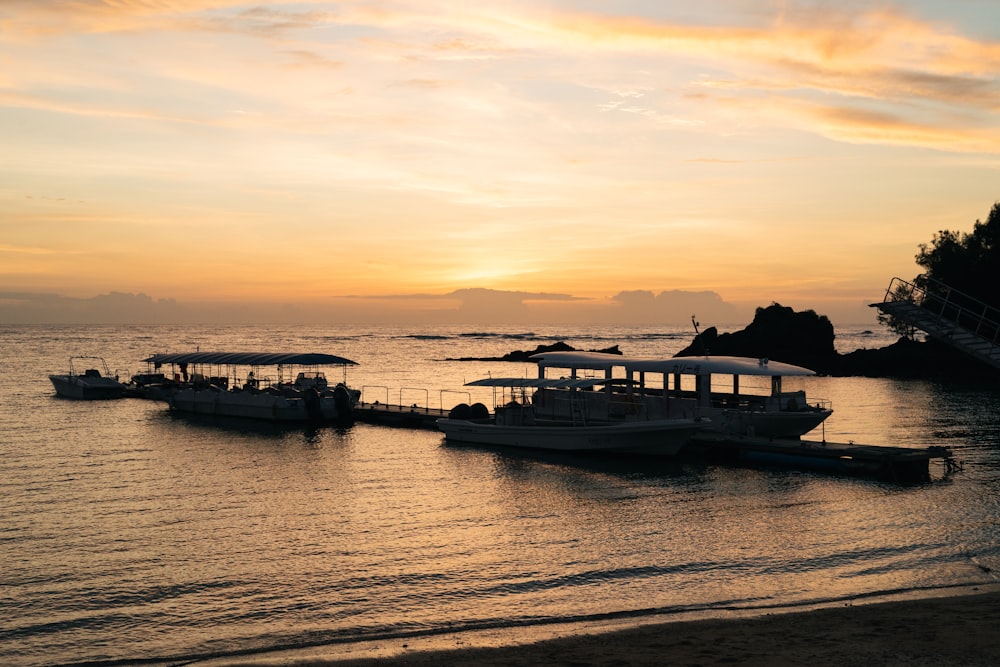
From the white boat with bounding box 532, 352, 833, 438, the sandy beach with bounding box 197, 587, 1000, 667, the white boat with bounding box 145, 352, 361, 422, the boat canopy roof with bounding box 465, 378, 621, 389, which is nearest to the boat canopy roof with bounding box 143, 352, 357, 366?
the white boat with bounding box 145, 352, 361, 422

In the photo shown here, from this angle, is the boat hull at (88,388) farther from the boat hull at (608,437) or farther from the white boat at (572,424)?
the boat hull at (608,437)

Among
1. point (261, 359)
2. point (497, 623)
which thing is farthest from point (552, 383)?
point (261, 359)

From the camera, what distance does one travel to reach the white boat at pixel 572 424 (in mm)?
44844

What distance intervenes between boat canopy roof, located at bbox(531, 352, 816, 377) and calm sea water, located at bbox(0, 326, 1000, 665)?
6233 mm

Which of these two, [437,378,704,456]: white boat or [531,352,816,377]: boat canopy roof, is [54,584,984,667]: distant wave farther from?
[531,352,816,377]: boat canopy roof

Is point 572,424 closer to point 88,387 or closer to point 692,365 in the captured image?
point 692,365

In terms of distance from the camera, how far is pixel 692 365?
47.7 m

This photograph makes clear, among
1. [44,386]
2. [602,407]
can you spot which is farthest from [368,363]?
[602,407]

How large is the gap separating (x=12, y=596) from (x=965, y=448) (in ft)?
150

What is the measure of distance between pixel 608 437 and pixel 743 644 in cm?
2838

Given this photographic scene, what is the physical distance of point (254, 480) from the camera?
3984cm

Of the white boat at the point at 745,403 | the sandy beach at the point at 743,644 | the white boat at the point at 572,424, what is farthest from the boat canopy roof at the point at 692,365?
the sandy beach at the point at 743,644

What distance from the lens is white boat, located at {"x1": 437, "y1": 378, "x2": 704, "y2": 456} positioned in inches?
1766

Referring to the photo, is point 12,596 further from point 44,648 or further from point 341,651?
point 341,651
